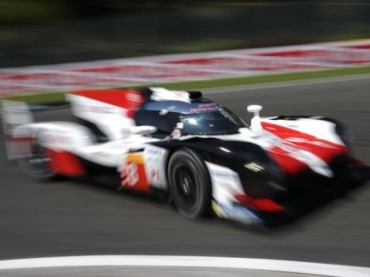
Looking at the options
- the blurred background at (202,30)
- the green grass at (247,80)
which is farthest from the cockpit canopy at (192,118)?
the blurred background at (202,30)

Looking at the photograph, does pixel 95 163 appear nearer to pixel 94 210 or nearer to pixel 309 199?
pixel 94 210

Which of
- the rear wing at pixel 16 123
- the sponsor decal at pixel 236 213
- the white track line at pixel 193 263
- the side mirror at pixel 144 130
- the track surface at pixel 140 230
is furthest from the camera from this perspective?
the rear wing at pixel 16 123

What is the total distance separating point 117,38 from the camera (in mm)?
17891

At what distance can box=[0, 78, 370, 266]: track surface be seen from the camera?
500 cm

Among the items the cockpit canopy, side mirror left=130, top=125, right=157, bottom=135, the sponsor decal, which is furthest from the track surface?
the cockpit canopy

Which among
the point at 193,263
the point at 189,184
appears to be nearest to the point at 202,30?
the point at 189,184

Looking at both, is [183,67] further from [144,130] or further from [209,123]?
[209,123]

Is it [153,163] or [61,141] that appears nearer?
[153,163]

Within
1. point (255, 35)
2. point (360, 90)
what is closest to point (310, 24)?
point (255, 35)

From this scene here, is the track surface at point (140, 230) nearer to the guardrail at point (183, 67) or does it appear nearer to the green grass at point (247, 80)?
the green grass at point (247, 80)

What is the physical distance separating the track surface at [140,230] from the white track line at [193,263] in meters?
0.12

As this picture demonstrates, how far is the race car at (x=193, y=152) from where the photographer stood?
5441 mm

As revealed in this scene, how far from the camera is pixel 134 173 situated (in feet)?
20.4

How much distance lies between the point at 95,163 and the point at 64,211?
0.69 m
